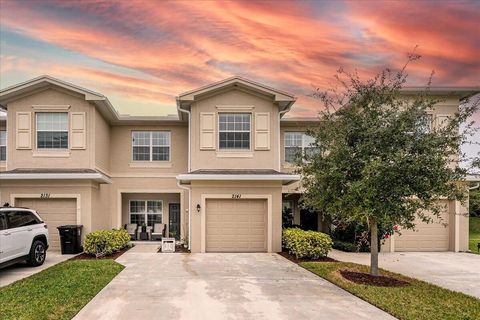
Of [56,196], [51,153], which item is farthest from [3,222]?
[51,153]

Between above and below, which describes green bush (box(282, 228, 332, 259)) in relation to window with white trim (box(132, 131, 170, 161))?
below

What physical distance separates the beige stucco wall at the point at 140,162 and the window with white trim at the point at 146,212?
6.18 ft

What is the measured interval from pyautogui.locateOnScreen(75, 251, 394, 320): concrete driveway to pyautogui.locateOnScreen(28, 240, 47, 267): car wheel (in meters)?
2.46

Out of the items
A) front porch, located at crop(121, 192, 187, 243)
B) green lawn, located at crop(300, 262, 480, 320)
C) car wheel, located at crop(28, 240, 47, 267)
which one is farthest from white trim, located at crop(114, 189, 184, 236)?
green lawn, located at crop(300, 262, 480, 320)

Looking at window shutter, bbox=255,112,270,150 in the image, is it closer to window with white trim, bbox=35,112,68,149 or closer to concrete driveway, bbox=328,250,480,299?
concrete driveway, bbox=328,250,480,299

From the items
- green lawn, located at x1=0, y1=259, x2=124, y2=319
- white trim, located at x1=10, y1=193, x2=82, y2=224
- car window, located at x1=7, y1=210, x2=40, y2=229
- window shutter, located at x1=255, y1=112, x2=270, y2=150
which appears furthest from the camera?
window shutter, located at x1=255, y1=112, x2=270, y2=150

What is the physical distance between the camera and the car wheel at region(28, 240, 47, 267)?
1089cm

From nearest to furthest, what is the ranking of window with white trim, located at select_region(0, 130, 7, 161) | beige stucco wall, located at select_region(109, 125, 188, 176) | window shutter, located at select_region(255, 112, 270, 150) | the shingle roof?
the shingle roof < window shutter, located at select_region(255, 112, 270, 150) < window with white trim, located at select_region(0, 130, 7, 161) < beige stucco wall, located at select_region(109, 125, 188, 176)

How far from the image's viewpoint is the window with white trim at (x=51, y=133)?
1492 centimetres

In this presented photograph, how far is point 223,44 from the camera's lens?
50.8 feet

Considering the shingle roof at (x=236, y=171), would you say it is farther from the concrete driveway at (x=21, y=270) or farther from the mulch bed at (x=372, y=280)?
the concrete driveway at (x=21, y=270)

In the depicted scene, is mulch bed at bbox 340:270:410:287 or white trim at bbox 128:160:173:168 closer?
mulch bed at bbox 340:270:410:287

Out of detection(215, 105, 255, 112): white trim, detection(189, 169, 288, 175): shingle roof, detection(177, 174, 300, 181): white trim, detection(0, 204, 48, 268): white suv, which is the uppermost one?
detection(215, 105, 255, 112): white trim

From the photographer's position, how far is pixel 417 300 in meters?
7.61
